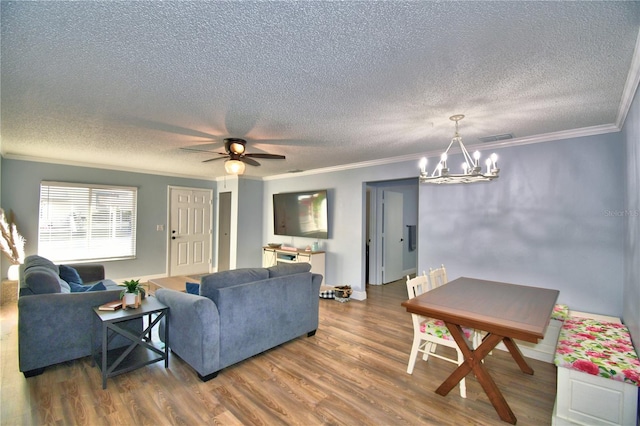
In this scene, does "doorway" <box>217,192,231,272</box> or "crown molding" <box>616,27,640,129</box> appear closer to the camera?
"crown molding" <box>616,27,640,129</box>

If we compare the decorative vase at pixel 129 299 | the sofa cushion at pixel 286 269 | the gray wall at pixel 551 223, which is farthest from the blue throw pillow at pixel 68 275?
the gray wall at pixel 551 223

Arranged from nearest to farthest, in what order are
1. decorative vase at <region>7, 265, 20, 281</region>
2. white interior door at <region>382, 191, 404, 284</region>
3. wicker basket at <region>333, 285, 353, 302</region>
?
1. decorative vase at <region>7, 265, 20, 281</region>
2. wicker basket at <region>333, 285, 353, 302</region>
3. white interior door at <region>382, 191, 404, 284</region>

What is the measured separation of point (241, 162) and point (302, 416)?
263cm

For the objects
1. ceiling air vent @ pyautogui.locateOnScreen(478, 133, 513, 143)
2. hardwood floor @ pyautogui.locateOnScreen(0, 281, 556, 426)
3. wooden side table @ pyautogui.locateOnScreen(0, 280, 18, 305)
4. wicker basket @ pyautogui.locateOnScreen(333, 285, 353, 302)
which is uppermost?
ceiling air vent @ pyautogui.locateOnScreen(478, 133, 513, 143)

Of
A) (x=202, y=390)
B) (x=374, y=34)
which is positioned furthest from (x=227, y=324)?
(x=374, y=34)

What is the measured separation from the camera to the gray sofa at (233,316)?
95.7 inches

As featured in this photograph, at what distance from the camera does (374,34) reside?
59.9 inches

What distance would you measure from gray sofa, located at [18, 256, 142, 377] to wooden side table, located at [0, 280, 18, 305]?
8.18ft

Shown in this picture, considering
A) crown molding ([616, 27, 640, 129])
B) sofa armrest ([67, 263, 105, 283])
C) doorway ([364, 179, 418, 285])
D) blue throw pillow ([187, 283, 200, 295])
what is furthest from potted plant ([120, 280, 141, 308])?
doorway ([364, 179, 418, 285])

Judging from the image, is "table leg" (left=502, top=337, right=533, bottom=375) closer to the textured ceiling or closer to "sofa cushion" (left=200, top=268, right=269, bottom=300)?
the textured ceiling

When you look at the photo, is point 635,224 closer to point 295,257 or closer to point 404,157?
point 404,157

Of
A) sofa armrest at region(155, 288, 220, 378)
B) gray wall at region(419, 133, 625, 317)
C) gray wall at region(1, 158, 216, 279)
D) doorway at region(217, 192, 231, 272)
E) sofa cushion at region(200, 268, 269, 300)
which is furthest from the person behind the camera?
doorway at region(217, 192, 231, 272)

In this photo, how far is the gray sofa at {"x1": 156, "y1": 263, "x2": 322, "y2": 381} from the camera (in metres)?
2.43

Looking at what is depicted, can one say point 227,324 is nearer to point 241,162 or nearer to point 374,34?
point 241,162
